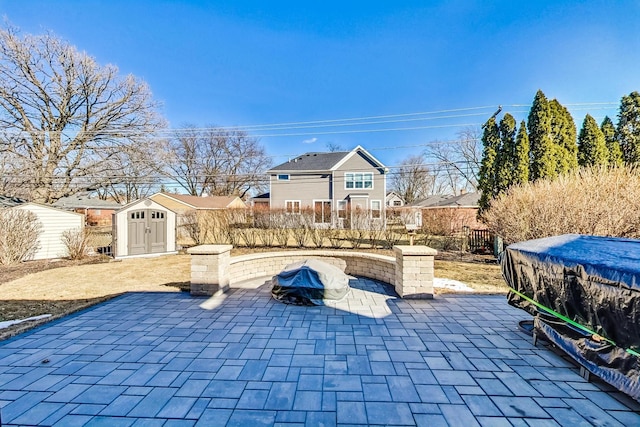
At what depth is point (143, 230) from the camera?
11.0 meters

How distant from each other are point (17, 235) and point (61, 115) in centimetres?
1113

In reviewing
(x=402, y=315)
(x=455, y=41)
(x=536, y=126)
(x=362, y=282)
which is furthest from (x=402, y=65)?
(x=402, y=315)

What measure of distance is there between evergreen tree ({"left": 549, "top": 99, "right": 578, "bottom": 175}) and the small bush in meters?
18.7

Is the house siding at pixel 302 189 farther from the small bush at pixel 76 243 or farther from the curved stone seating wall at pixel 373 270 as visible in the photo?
the curved stone seating wall at pixel 373 270

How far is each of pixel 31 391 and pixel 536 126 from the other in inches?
596

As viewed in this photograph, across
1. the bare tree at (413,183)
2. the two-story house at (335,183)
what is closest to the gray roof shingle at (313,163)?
the two-story house at (335,183)

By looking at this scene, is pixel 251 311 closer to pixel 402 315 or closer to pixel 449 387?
pixel 402 315

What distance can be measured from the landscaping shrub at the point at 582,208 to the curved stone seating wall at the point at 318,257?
16.0ft

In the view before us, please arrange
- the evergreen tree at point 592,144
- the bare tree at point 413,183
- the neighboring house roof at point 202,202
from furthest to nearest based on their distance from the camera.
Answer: the bare tree at point 413,183, the neighboring house roof at point 202,202, the evergreen tree at point 592,144

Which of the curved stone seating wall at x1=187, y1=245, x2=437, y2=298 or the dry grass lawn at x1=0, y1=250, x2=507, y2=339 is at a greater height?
the curved stone seating wall at x1=187, y1=245, x2=437, y2=298

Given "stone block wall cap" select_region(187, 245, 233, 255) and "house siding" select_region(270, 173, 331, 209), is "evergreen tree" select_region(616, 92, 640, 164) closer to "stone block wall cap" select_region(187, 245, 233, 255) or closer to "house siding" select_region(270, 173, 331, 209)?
"stone block wall cap" select_region(187, 245, 233, 255)

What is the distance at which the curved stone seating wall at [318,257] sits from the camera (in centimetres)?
643

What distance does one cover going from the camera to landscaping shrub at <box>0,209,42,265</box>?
361 inches

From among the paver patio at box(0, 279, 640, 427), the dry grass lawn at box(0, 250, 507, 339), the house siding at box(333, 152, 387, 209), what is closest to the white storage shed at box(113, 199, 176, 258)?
the dry grass lawn at box(0, 250, 507, 339)
